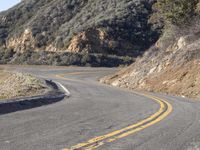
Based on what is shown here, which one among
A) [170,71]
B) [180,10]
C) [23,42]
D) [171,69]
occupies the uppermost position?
[180,10]

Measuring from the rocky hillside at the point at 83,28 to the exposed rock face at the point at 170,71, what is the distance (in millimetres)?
25835

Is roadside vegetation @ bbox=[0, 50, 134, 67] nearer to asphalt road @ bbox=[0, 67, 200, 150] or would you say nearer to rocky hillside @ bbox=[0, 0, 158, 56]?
rocky hillside @ bbox=[0, 0, 158, 56]

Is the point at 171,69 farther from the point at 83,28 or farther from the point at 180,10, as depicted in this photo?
the point at 83,28

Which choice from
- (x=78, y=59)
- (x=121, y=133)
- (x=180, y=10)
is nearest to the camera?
(x=121, y=133)

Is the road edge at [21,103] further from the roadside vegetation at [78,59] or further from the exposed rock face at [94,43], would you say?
the exposed rock face at [94,43]

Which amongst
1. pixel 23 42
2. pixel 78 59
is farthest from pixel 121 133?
pixel 23 42

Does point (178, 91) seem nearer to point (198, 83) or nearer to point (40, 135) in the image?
point (198, 83)

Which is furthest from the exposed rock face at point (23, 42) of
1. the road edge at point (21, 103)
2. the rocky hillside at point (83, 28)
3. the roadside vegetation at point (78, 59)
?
the road edge at point (21, 103)

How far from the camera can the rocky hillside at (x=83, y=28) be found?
2239 inches

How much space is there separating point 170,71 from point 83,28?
33133 millimetres

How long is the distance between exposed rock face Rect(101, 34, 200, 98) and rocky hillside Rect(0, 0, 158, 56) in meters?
25.8

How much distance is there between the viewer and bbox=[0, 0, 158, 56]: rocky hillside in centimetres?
5688

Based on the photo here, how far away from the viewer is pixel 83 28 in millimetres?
57656

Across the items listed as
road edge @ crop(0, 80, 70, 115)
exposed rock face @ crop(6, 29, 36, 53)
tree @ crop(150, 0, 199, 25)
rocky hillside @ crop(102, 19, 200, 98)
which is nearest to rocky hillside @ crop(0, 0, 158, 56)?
exposed rock face @ crop(6, 29, 36, 53)
